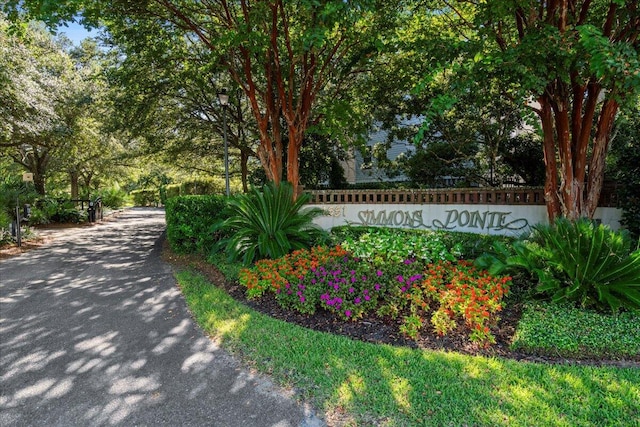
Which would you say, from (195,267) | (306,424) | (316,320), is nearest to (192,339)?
(316,320)

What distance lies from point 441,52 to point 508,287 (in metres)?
3.50

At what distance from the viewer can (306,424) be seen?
2188 mm

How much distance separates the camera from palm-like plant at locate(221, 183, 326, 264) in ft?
19.3

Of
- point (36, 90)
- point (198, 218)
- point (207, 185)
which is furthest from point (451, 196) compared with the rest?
point (207, 185)

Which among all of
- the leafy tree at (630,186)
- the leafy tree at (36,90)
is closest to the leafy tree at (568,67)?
the leafy tree at (630,186)

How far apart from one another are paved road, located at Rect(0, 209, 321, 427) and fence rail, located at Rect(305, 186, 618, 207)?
4592mm

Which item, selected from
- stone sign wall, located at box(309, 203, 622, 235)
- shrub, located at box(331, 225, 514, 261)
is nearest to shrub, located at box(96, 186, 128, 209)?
stone sign wall, located at box(309, 203, 622, 235)

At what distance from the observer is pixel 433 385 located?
2496 millimetres

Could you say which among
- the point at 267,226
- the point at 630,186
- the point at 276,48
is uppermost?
the point at 276,48

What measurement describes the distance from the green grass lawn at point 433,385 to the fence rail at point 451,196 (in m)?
4.72

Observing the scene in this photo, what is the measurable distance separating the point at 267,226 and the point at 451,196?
13.6ft

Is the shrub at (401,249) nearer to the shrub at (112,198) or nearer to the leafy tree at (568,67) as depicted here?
the leafy tree at (568,67)

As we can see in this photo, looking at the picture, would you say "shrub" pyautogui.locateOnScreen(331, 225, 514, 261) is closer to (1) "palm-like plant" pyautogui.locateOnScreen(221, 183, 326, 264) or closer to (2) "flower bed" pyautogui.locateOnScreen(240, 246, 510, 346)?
(2) "flower bed" pyautogui.locateOnScreen(240, 246, 510, 346)

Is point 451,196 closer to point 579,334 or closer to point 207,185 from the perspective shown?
point 579,334
